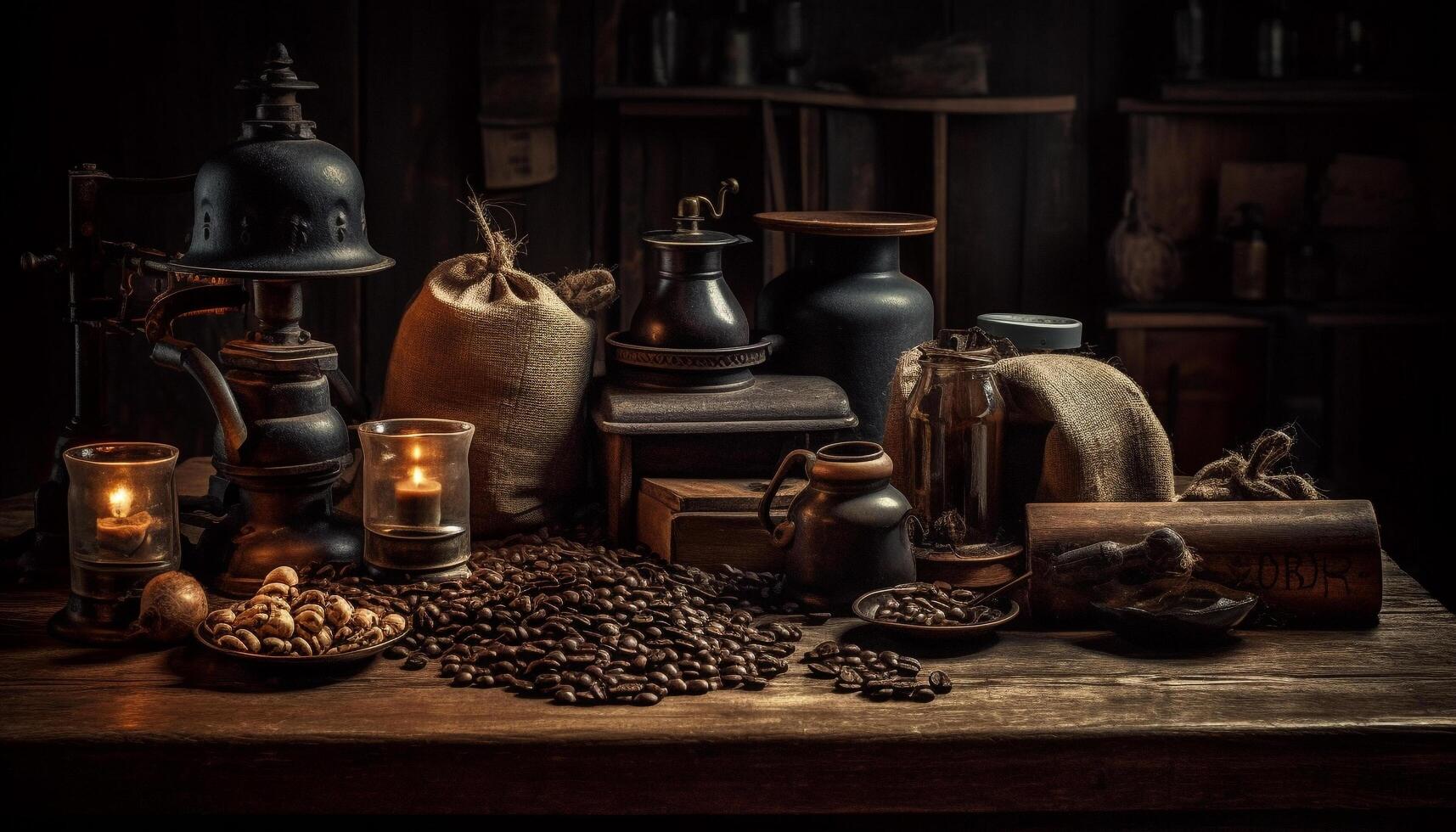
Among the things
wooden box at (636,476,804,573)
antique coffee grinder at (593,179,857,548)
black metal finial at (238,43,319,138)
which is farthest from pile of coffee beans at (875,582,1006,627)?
black metal finial at (238,43,319,138)

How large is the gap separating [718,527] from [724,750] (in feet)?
1.79

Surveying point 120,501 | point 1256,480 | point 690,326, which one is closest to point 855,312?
point 690,326

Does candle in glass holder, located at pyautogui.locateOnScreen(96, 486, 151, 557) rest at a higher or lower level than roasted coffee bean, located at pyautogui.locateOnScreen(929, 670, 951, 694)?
higher

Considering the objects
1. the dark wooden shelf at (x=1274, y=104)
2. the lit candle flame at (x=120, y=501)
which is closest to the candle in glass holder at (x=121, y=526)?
the lit candle flame at (x=120, y=501)

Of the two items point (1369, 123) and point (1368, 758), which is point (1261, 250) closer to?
point (1369, 123)

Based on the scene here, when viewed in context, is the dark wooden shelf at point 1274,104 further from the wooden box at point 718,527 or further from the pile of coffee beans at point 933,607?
the pile of coffee beans at point 933,607

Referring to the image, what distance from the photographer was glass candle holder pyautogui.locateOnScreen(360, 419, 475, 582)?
194cm

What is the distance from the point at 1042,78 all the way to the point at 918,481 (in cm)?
284

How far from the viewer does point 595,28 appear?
14.4 ft

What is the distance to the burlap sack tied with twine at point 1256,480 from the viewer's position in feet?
6.69

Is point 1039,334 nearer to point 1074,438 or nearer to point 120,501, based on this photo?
point 1074,438

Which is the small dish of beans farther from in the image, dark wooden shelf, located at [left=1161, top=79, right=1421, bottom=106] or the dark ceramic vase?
dark wooden shelf, located at [left=1161, top=79, right=1421, bottom=106]

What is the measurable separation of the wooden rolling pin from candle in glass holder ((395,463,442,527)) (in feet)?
2.51

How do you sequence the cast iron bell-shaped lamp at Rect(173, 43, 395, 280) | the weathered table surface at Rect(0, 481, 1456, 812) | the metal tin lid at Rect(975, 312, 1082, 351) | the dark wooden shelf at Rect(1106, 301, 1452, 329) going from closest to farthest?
the weathered table surface at Rect(0, 481, 1456, 812)
the cast iron bell-shaped lamp at Rect(173, 43, 395, 280)
the metal tin lid at Rect(975, 312, 1082, 351)
the dark wooden shelf at Rect(1106, 301, 1452, 329)
